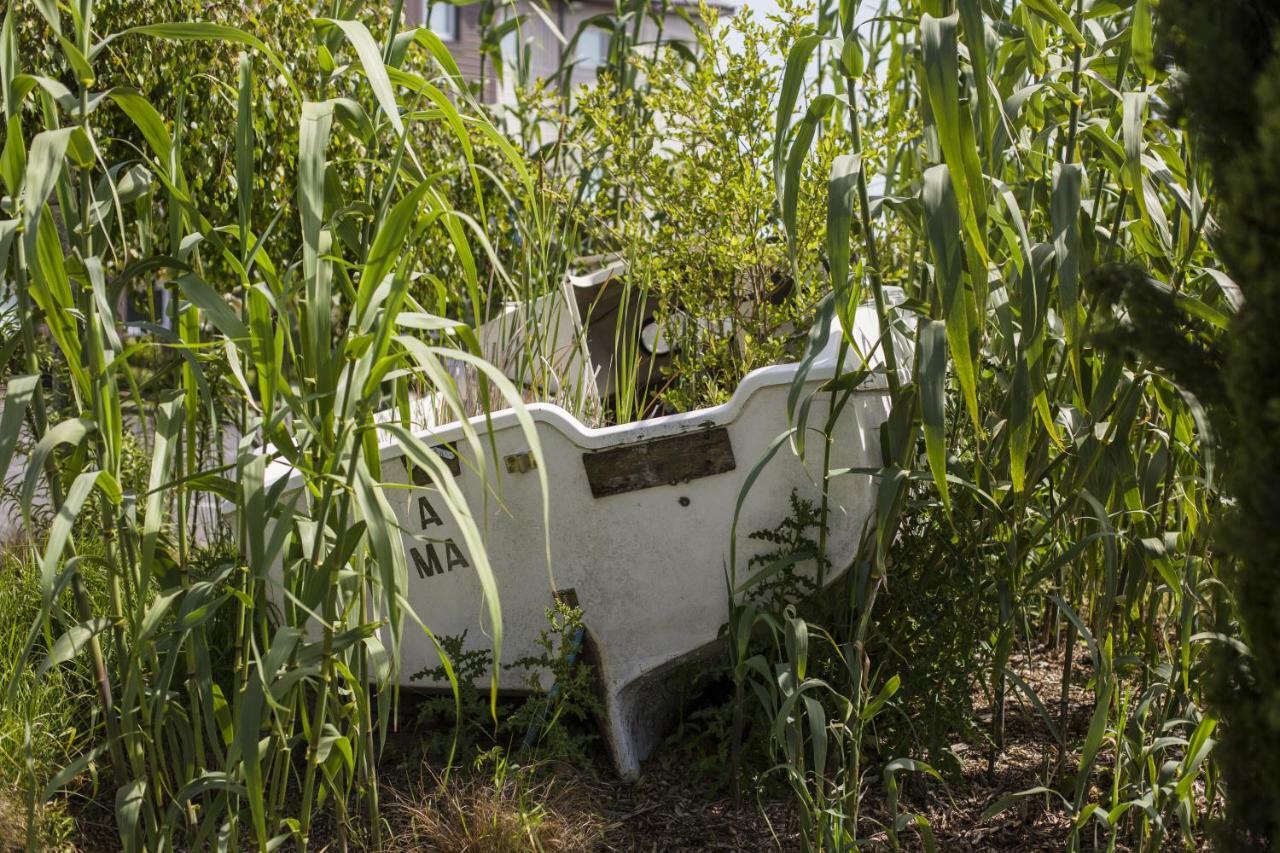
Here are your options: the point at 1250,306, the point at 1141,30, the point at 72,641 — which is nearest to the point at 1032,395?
the point at 1141,30

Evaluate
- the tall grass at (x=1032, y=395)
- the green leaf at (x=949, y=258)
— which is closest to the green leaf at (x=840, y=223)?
the tall grass at (x=1032, y=395)

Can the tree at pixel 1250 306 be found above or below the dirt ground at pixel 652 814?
above

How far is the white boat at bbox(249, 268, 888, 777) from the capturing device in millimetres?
2527

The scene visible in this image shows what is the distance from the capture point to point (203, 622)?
5.80ft

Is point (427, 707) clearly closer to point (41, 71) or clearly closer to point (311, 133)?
point (311, 133)

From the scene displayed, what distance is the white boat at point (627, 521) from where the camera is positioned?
8.29 ft

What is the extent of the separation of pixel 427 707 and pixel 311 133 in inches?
54.7

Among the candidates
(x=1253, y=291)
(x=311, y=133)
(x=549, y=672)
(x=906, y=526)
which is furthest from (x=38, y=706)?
(x=1253, y=291)

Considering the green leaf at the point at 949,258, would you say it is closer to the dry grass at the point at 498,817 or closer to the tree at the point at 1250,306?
the tree at the point at 1250,306

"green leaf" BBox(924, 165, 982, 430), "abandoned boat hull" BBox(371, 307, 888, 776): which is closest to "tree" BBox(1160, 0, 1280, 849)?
"green leaf" BBox(924, 165, 982, 430)

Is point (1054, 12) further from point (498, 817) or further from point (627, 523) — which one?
point (498, 817)

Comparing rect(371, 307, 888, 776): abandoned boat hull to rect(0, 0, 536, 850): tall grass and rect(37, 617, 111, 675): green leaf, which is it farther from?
rect(37, 617, 111, 675): green leaf

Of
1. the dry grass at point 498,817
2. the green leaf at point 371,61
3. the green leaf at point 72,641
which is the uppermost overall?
the green leaf at point 371,61

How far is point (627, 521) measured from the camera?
2.62 meters
